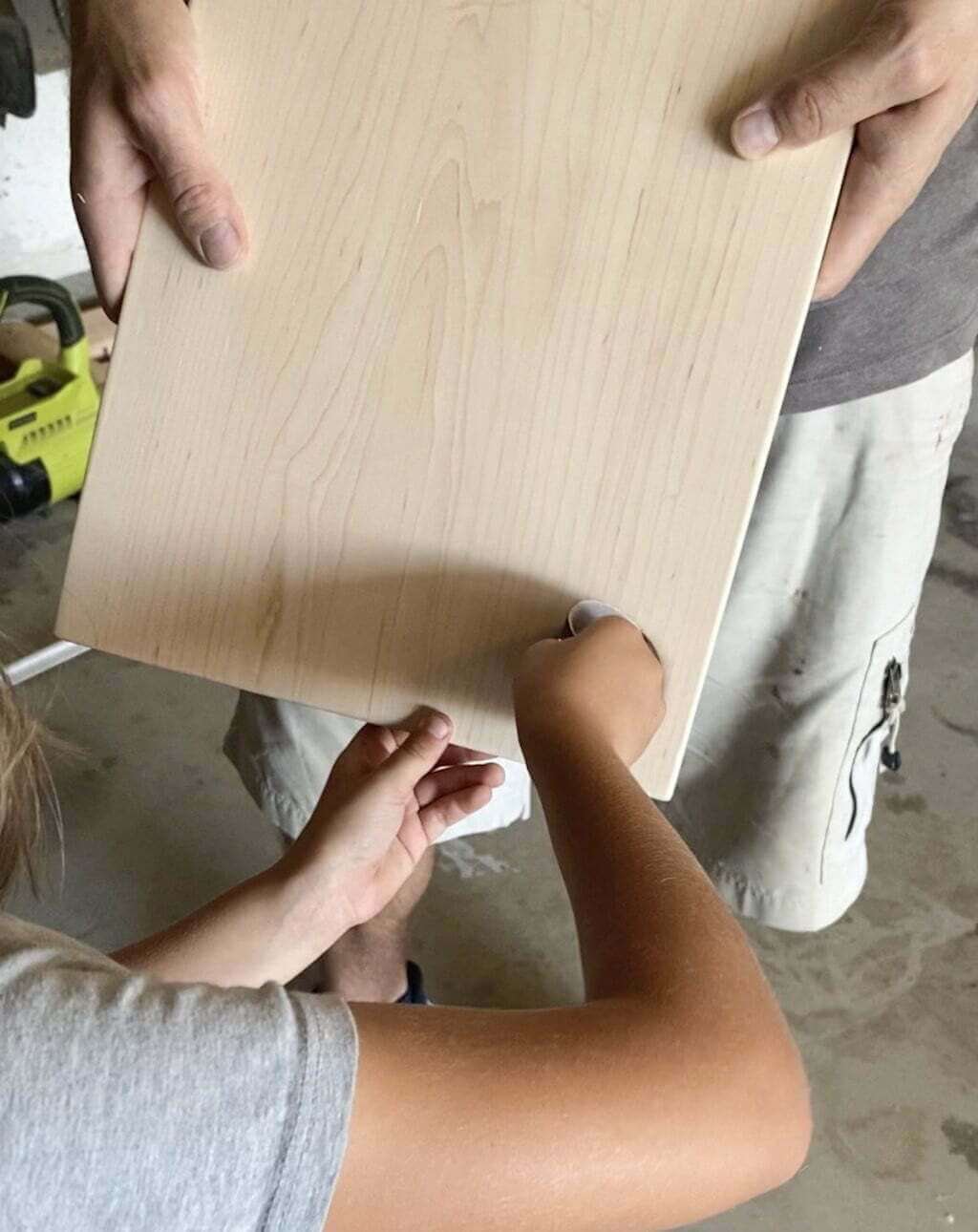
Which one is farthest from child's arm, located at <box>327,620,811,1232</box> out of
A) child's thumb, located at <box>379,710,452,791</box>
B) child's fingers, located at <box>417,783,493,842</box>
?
child's fingers, located at <box>417,783,493,842</box>

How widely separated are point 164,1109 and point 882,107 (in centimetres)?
58

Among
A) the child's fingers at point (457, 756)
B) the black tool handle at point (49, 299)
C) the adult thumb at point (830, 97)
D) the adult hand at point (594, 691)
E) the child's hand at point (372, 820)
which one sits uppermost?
the adult thumb at point (830, 97)

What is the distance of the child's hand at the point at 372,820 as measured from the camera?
0.79m

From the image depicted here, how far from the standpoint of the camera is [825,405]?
90cm

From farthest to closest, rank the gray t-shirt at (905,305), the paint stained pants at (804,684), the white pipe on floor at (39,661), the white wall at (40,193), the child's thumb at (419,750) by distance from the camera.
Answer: the white wall at (40,193) < the white pipe on floor at (39,661) < the paint stained pants at (804,684) < the gray t-shirt at (905,305) < the child's thumb at (419,750)

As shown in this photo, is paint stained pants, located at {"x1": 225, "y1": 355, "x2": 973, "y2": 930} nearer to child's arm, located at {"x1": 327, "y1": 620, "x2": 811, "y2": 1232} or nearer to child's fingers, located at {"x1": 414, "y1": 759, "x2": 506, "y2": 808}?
child's fingers, located at {"x1": 414, "y1": 759, "x2": 506, "y2": 808}

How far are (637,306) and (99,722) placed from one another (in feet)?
4.11

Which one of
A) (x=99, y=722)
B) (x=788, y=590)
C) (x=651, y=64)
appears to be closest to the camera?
(x=651, y=64)

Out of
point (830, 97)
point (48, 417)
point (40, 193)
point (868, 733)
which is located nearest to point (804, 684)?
point (868, 733)

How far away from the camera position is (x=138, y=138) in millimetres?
692

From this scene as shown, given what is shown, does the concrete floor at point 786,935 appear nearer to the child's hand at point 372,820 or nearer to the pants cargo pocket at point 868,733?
the pants cargo pocket at point 868,733

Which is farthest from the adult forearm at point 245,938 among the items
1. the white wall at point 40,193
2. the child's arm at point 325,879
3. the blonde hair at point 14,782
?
the white wall at point 40,193

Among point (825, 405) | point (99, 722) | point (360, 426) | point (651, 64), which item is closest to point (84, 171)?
point (360, 426)

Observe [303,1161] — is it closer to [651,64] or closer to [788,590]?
[651,64]
